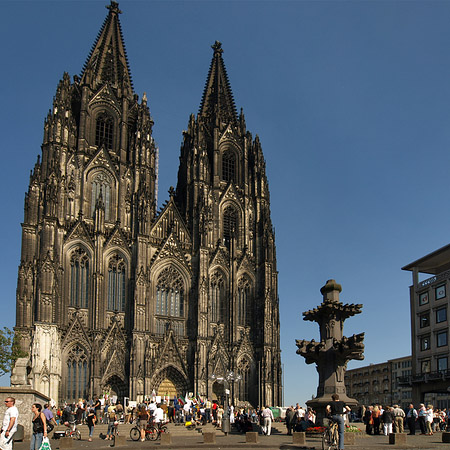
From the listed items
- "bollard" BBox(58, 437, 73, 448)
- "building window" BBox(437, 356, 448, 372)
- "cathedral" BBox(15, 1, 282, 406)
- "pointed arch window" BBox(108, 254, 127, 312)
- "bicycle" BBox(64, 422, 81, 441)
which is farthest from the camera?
"building window" BBox(437, 356, 448, 372)

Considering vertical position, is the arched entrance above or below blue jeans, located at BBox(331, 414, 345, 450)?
below

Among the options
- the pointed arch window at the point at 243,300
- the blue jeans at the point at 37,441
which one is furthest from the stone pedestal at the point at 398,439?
the pointed arch window at the point at 243,300

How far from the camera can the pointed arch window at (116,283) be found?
57.0 m

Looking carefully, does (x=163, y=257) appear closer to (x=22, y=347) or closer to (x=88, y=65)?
(x=22, y=347)

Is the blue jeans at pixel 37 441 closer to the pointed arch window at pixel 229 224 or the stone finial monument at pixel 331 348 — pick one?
the stone finial monument at pixel 331 348

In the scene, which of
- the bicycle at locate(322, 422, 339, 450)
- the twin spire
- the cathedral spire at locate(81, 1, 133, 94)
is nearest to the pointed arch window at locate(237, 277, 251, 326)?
the twin spire

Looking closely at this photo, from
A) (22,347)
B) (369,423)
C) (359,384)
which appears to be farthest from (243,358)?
(359,384)

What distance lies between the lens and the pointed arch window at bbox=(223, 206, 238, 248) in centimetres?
6502

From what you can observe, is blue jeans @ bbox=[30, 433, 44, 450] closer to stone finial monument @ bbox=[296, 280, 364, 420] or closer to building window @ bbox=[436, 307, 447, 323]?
stone finial monument @ bbox=[296, 280, 364, 420]

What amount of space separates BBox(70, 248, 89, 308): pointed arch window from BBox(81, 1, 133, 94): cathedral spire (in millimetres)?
17819

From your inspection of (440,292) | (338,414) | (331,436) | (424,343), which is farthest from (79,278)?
(331,436)

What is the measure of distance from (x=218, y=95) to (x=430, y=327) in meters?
33.3

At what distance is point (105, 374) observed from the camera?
178ft

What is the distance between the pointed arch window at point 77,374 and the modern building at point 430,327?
109ft
